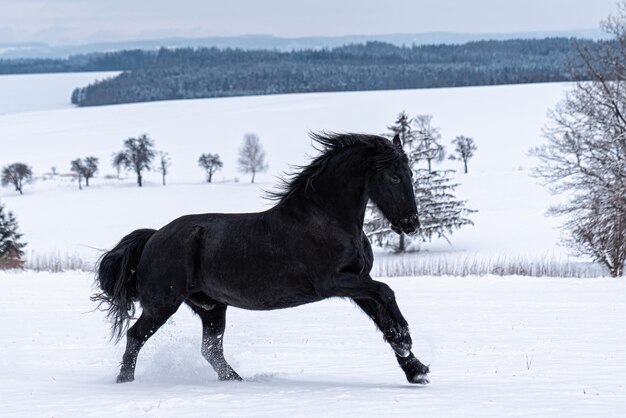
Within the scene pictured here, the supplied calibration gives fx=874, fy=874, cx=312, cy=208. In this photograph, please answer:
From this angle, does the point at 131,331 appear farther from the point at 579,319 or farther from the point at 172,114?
the point at 172,114

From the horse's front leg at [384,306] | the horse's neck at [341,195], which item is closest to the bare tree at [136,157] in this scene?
the horse's neck at [341,195]

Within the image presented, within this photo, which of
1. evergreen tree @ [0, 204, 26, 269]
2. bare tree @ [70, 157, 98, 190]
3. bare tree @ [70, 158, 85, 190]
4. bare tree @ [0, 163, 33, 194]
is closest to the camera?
evergreen tree @ [0, 204, 26, 269]

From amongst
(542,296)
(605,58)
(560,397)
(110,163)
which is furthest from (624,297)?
(110,163)

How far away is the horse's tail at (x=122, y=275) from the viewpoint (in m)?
8.37

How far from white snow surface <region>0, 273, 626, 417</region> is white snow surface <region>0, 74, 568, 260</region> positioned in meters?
5.61

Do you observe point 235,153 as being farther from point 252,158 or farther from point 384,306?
point 384,306

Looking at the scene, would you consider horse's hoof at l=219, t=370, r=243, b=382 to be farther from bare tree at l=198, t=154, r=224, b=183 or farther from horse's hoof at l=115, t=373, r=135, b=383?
bare tree at l=198, t=154, r=224, b=183

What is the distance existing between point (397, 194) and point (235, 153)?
113 m

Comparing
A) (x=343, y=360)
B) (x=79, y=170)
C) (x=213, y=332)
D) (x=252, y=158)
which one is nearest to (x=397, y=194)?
(x=213, y=332)

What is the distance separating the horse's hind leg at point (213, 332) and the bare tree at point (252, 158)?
94459 millimetres

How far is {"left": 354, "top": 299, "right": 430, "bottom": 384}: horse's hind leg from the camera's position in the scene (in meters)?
7.11

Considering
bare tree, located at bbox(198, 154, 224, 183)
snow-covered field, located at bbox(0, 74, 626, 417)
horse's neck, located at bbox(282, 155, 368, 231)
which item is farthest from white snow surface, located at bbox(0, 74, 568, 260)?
horse's neck, located at bbox(282, 155, 368, 231)

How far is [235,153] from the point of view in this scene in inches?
4692

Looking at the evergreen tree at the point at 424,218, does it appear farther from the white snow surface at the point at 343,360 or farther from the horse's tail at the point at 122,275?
the horse's tail at the point at 122,275
